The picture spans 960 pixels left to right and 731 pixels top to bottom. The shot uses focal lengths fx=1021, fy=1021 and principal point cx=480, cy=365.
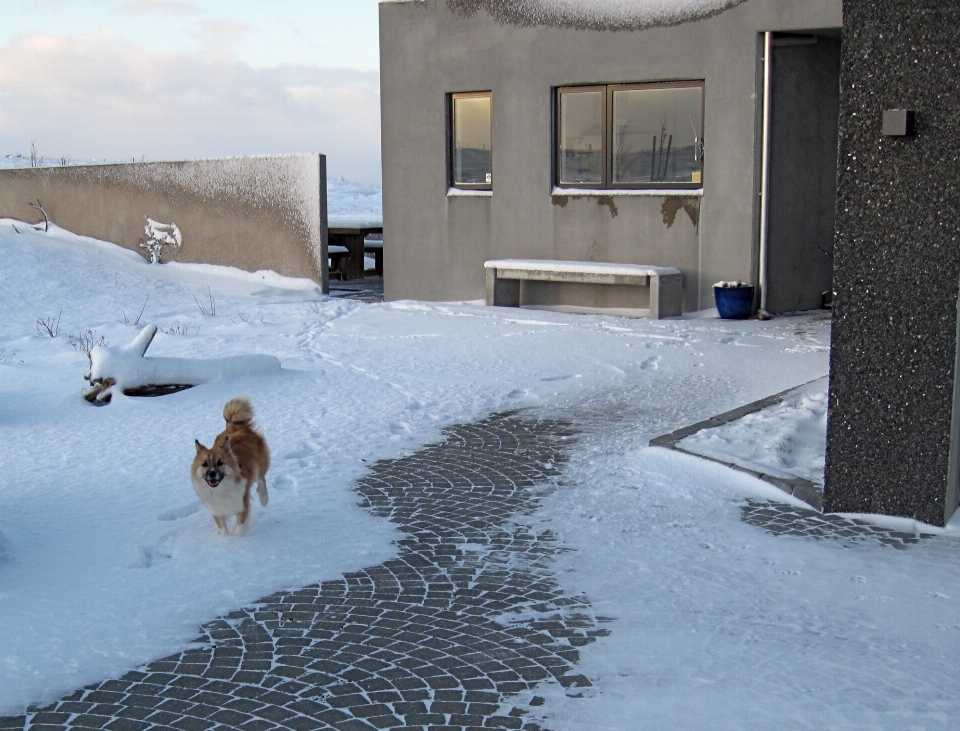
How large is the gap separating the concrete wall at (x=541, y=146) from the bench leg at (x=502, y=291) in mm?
490

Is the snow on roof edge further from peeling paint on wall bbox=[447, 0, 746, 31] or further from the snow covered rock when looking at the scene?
the snow covered rock

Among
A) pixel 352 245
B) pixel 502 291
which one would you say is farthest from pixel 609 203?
pixel 352 245

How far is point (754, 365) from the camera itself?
9.78 m

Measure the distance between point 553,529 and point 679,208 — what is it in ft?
27.9

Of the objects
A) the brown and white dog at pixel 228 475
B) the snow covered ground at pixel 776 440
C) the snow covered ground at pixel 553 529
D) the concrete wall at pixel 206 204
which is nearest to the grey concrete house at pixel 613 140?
the concrete wall at pixel 206 204

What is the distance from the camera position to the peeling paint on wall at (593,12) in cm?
1280

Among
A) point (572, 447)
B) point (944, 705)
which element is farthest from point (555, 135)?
point (944, 705)

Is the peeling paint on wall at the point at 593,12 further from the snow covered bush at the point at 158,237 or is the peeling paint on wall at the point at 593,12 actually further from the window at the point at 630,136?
the snow covered bush at the point at 158,237

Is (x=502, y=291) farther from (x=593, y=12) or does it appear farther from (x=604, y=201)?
(x=593, y=12)

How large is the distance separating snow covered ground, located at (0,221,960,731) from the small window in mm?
4217

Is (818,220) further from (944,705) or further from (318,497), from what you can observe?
(944,705)

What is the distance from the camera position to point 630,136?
44.8 ft

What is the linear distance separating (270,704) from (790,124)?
37.0ft

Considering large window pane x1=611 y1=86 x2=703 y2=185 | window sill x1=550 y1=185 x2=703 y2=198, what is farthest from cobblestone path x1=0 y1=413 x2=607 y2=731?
large window pane x1=611 y1=86 x2=703 y2=185
